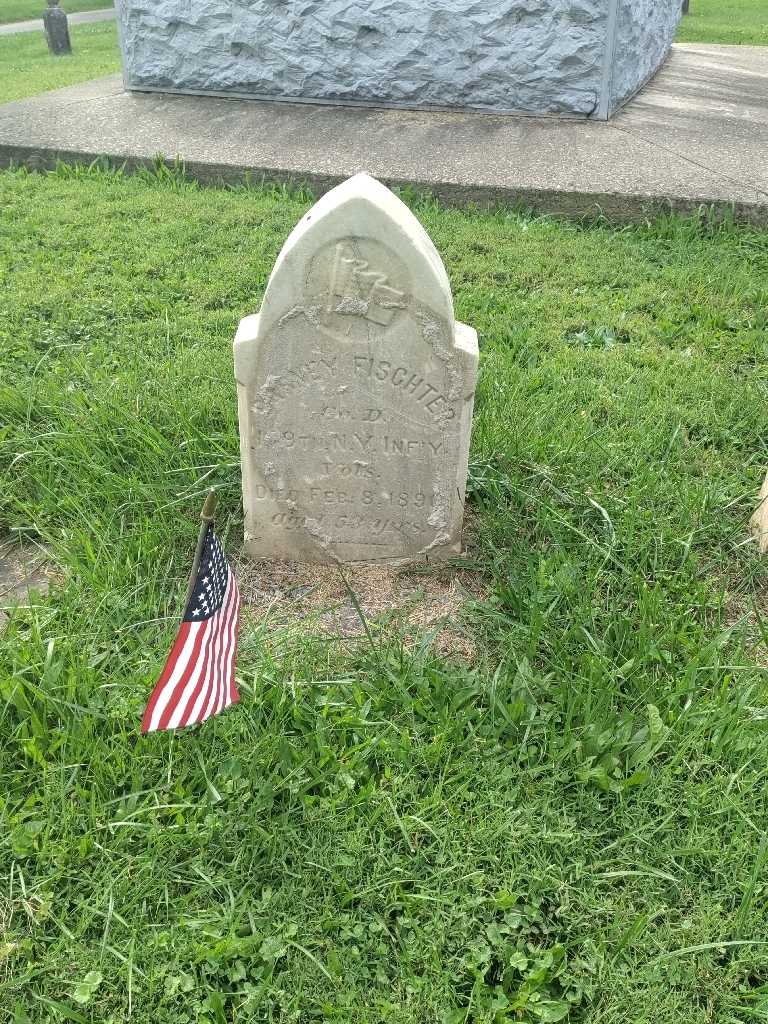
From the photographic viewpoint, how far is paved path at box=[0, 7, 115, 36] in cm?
1602

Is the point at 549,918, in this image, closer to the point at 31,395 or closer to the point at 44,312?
the point at 31,395

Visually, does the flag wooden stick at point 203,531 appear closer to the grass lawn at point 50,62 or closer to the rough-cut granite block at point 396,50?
the rough-cut granite block at point 396,50

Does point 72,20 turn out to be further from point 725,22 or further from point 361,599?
point 361,599

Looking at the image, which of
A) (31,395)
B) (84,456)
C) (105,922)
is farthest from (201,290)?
(105,922)

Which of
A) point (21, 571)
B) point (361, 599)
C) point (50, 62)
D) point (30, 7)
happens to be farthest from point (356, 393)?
point (30, 7)

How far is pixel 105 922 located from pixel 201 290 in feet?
10.8

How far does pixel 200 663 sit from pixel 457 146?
16.2 feet

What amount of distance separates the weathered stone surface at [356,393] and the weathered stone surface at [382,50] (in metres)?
4.34

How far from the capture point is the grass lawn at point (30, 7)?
18.0 metres

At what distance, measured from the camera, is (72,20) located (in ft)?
59.6

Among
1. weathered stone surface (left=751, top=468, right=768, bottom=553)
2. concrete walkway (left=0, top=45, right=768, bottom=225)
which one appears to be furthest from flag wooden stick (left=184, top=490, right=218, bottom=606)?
concrete walkway (left=0, top=45, right=768, bottom=225)

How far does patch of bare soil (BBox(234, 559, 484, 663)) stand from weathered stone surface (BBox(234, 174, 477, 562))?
66 millimetres

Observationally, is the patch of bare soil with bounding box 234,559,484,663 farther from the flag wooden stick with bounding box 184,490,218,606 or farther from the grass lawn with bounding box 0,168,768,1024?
the flag wooden stick with bounding box 184,490,218,606

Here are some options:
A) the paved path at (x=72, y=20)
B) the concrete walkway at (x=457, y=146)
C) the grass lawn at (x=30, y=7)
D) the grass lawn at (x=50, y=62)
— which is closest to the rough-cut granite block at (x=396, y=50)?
the concrete walkway at (x=457, y=146)
